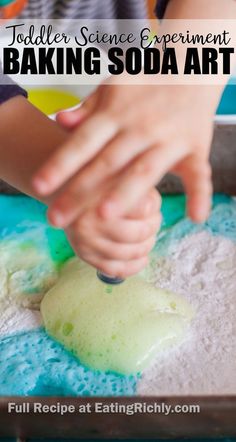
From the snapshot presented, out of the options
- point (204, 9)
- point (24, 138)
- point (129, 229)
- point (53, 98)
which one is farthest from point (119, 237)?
point (53, 98)

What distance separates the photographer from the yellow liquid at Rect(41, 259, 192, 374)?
28.1 inches

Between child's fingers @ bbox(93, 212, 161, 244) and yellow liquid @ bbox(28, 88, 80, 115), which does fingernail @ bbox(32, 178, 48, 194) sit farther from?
yellow liquid @ bbox(28, 88, 80, 115)

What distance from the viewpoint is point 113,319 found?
0.74 m

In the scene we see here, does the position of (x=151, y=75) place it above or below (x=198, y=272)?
above

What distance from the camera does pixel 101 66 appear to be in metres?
1.00

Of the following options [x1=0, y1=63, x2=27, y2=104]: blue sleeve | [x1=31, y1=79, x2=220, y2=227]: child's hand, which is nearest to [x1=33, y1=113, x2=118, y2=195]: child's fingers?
[x1=31, y1=79, x2=220, y2=227]: child's hand

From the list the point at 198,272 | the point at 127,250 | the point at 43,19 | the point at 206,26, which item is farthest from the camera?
the point at 43,19

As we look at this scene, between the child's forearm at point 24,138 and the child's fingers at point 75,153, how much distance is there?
9 centimetres

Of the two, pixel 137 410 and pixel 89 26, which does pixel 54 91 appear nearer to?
pixel 89 26

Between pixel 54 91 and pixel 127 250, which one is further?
pixel 54 91

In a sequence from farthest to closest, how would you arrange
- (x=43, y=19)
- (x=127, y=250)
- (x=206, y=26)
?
(x=43, y=19), (x=206, y=26), (x=127, y=250)

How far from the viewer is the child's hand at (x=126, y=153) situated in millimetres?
454

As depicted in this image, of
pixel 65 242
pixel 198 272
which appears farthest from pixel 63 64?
pixel 198 272

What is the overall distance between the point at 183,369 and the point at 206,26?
1.15 feet
